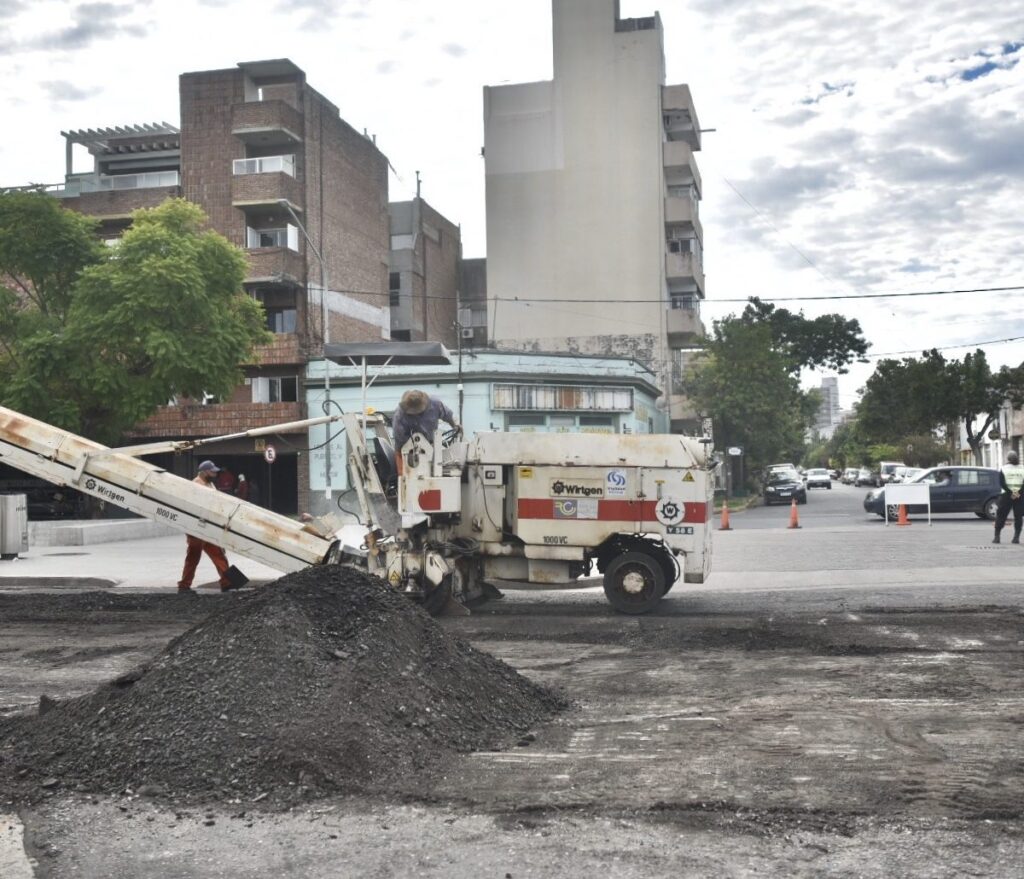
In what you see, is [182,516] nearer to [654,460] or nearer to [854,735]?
[654,460]

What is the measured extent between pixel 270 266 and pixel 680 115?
84.3 feet

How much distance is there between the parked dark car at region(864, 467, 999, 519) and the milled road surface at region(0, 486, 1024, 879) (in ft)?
69.9

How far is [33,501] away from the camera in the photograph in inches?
1374

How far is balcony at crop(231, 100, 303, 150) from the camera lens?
4588 cm

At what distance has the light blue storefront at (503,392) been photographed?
1764 inches

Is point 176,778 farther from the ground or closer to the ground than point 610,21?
closer to the ground

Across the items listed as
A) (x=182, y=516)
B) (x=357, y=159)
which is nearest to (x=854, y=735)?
(x=182, y=516)

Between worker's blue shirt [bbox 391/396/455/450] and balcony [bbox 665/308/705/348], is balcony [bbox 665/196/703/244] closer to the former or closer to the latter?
balcony [bbox 665/308/705/348]

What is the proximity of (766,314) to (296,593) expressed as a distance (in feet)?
212

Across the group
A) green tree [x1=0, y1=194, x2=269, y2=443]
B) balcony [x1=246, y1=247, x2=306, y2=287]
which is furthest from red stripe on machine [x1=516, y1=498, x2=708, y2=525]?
balcony [x1=246, y1=247, x2=306, y2=287]

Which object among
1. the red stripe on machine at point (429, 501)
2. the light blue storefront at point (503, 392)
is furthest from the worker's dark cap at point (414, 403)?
the light blue storefront at point (503, 392)

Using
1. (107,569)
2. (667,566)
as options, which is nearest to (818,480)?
(107,569)

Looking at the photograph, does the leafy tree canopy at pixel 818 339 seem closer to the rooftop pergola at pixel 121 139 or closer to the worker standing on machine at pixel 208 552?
the rooftop pergola at pixel 121 139

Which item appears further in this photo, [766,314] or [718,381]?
[766,314]
